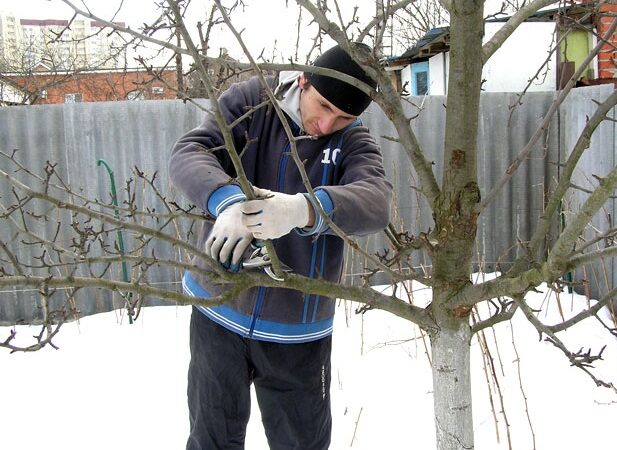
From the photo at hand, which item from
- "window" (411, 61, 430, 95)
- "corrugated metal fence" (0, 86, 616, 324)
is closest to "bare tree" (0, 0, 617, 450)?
"corrugated metal fence" (0, 86, 616, 324)

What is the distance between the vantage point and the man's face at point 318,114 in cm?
168

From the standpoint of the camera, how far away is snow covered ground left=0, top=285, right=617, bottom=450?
3.06 metres

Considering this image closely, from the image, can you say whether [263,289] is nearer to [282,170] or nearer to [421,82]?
[282,170]

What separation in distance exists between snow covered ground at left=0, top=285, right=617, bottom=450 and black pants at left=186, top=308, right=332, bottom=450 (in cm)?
99

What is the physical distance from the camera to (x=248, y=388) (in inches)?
78.0

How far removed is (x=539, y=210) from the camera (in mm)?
5945

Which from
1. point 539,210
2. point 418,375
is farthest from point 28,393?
point 539,210

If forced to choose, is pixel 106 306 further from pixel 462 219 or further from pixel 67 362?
pixel 462 219

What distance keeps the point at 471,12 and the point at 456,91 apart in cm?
16

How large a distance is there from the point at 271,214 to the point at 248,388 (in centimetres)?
89

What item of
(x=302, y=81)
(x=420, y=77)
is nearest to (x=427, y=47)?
(x=420, y=77)

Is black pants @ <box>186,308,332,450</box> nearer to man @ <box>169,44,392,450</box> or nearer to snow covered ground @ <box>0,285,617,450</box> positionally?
man @ <box>169,44,392,450</box>

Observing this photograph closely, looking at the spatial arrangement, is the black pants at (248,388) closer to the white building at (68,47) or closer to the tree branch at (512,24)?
the white building at (68,47)

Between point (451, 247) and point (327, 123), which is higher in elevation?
point (327, 123)
